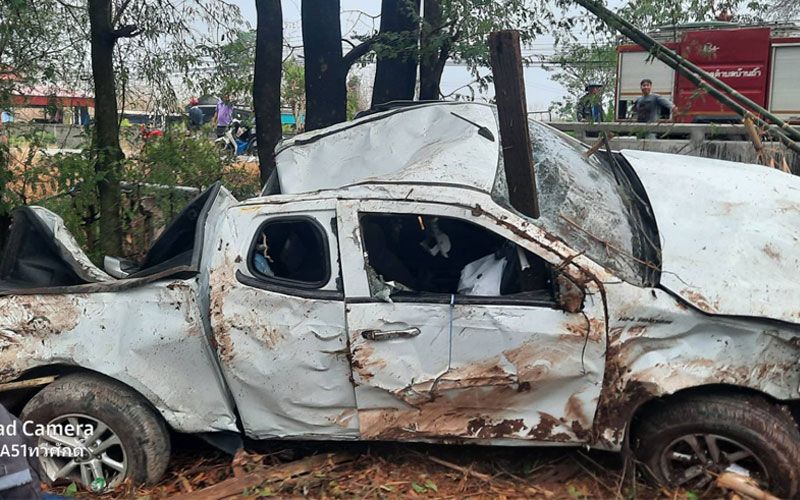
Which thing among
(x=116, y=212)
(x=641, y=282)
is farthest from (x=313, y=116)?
(x=641, y=282)

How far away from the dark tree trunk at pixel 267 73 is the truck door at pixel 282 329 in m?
4.61

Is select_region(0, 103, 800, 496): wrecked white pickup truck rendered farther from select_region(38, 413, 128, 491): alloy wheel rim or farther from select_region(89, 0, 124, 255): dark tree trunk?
select_region(89, 0, 124, 255): dark tree trunk

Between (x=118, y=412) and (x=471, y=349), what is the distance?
1.91 metres

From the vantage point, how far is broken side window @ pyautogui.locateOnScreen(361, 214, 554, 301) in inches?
153

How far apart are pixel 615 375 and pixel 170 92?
6.83 m

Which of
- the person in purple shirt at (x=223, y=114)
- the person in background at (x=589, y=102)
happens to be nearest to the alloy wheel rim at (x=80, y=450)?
the person in purple shirt at (x=223, y=114)

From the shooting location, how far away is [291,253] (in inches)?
169

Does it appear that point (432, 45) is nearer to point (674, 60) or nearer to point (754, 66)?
point (674, 60)

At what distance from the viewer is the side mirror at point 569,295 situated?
3.68 metres

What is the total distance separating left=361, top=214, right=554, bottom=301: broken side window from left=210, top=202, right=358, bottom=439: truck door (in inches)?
10.9

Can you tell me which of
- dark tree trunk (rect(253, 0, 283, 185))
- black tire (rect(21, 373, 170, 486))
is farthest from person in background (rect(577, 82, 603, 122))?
black tire (rect(21, 373, 170, 486))

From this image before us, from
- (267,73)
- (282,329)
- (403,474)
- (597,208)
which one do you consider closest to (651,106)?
(267,73)

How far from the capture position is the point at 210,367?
411cm

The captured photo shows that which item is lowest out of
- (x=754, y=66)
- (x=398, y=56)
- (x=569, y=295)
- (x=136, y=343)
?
(x=136, y=343)
